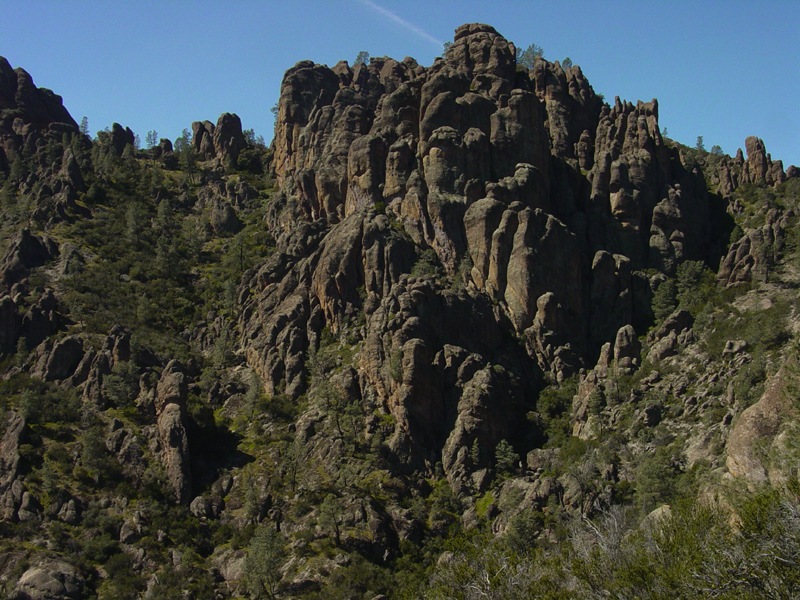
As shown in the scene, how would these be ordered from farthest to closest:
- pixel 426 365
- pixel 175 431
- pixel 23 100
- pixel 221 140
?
pixel 23 100
pixel 221 140
pixel 426 365
pixel 175 431

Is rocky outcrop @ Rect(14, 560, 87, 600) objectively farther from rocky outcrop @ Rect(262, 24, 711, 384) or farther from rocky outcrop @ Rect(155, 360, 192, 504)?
rocky outcrop @ Rect(262, 24, 711, 384)

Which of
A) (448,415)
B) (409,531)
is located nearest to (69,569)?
(409,531)

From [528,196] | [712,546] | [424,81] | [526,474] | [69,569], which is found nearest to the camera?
[712,546]

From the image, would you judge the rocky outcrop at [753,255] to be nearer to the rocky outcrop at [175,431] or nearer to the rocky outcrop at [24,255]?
the rocky outcrop at [175,431]

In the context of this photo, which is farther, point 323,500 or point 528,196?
point 528,196

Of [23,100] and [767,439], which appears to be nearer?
[767,439]

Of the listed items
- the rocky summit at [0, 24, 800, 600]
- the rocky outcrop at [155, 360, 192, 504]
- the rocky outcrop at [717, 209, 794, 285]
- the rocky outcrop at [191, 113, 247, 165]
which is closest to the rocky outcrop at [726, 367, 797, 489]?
the rocky summit at [0, 24, 800, 600]

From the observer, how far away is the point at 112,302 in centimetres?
12081

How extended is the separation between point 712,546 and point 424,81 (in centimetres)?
11303

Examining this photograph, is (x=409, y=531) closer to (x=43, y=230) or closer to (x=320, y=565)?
(x=320, y=565)

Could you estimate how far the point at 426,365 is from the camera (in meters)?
91.6

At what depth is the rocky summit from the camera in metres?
67.7

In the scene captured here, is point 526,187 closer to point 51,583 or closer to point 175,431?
point 175,431

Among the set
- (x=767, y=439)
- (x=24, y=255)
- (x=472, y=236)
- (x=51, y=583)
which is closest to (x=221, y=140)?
(x=24, y=255)
